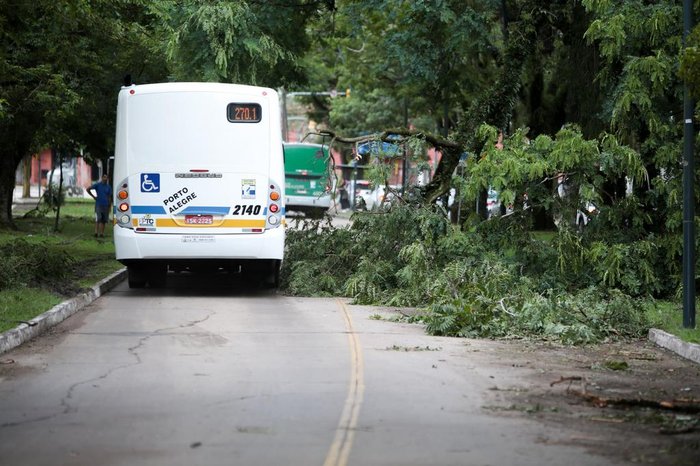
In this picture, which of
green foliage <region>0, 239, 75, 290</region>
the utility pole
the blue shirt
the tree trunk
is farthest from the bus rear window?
the tree trunk

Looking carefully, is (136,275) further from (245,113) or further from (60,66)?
(60,66)

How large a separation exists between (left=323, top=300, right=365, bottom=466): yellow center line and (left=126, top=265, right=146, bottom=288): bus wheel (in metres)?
7.16

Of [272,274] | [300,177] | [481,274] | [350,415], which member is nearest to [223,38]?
[272,274]

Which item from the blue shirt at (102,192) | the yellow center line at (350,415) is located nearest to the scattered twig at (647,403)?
the yellow center line at (350,415)

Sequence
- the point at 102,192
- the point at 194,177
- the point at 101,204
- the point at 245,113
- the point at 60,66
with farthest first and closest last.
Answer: the point at 101,204, the point at 102,192, the point at 60,66, the point at 245,113, the point at 194,177

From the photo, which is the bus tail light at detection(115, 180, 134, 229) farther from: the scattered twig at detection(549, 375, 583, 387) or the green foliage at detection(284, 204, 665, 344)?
the scattered twig at detection(549, 375, 583, 387)

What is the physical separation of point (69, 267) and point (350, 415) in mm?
13574

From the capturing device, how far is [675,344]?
44.9 feet

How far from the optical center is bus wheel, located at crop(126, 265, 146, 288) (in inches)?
778

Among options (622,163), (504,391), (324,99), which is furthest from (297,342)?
(324,99)

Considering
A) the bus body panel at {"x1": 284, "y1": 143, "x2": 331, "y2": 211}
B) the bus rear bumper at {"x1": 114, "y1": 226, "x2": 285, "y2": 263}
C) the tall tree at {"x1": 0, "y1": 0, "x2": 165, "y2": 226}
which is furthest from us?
the bus body panel at {"x1": 284, "y1": 143, "x2": 331, "y2": 211}

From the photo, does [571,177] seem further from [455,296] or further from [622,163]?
[455,296]

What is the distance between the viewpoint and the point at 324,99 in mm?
76188

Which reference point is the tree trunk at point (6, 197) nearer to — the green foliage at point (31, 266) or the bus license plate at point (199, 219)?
the green foliage at point (31, 266)
